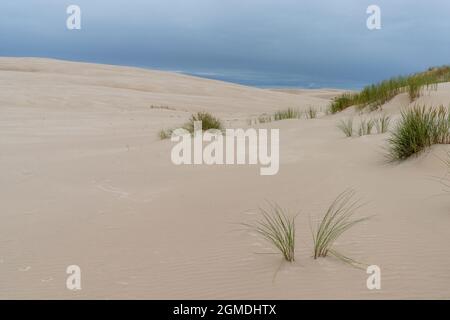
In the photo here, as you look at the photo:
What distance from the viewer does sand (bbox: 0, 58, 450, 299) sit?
235cm

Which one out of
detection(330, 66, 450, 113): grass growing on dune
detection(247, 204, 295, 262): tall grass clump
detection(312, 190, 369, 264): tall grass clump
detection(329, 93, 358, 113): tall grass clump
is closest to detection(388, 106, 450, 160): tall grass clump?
detection(312, 190, 369, 264): tall grass clump

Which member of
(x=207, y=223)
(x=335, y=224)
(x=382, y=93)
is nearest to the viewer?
(x=335, y=224)

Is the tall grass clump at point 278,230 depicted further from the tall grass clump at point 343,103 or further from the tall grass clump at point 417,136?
the tall grass clump at point 343,103

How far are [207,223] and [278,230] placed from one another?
2.43 feet

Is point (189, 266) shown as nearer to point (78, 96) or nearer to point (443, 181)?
point (443, 181)

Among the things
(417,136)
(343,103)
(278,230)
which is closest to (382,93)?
(343,103)

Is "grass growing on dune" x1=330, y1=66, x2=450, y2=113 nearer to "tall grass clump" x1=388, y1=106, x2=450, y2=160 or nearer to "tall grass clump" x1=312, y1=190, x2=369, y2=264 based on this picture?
"tall grass clump" x1=388, y1=106, x2=450, y2=160

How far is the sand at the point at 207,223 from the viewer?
2.35m

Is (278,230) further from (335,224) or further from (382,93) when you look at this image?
(382,93)

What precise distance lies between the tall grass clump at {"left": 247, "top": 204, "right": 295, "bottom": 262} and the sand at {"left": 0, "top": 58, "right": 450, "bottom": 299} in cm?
7

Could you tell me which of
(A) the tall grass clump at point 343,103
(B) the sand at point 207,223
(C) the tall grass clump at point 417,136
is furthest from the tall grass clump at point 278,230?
(A) the tall grass clump at point 343,103

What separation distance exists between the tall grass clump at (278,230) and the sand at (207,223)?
66 millimetres

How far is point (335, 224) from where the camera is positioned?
2672mm
